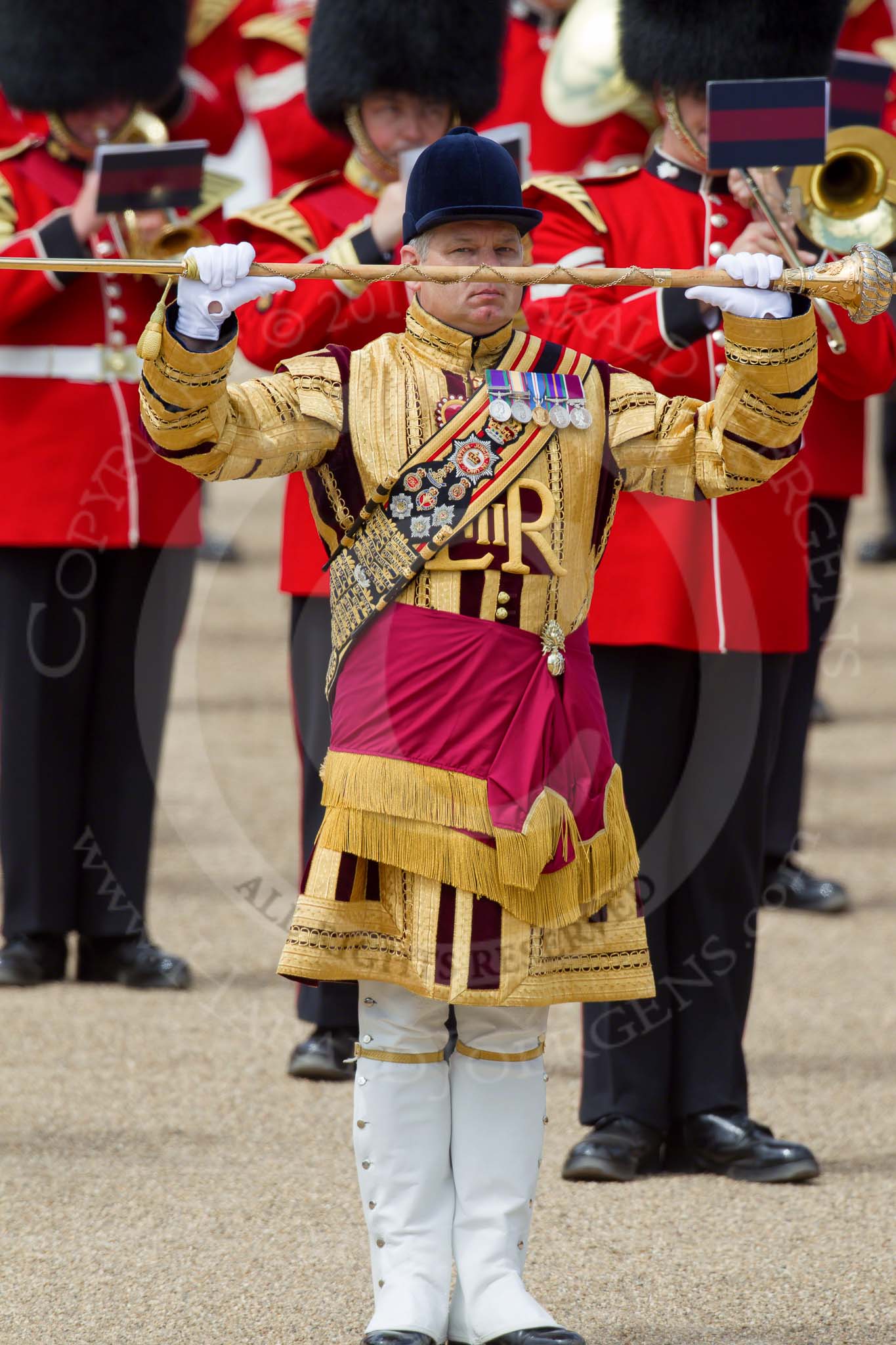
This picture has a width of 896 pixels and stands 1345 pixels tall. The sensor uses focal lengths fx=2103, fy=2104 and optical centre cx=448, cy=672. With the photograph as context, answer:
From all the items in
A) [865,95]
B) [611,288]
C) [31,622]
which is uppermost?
[865,95]

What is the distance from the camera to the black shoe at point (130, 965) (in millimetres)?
4543

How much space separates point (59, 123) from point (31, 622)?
1048 mm

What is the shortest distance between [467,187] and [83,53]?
2002mm

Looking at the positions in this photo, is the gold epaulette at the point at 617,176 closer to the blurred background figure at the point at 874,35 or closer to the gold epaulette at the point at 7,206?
the blurred background figure at the point at 874,35

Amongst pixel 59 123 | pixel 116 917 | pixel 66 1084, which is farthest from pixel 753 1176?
pixel 59 123

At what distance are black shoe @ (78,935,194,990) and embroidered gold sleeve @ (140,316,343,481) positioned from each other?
202 centimetres

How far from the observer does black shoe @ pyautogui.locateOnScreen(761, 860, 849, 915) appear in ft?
17.3

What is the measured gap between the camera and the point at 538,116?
5723mm

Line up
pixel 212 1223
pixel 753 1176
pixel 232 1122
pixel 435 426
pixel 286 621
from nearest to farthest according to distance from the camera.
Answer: pixel 435 426
pixel 212 1223
pixel 753 1176
pixel 232 1122
pixel 286 621

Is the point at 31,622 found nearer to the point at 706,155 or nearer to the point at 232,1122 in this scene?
the point at 232,1122

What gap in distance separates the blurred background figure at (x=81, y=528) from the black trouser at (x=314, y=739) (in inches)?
22.3

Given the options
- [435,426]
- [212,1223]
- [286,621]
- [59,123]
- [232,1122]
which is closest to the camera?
[435,426]

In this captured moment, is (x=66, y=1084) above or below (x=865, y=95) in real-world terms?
below

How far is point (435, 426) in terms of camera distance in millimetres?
2742
